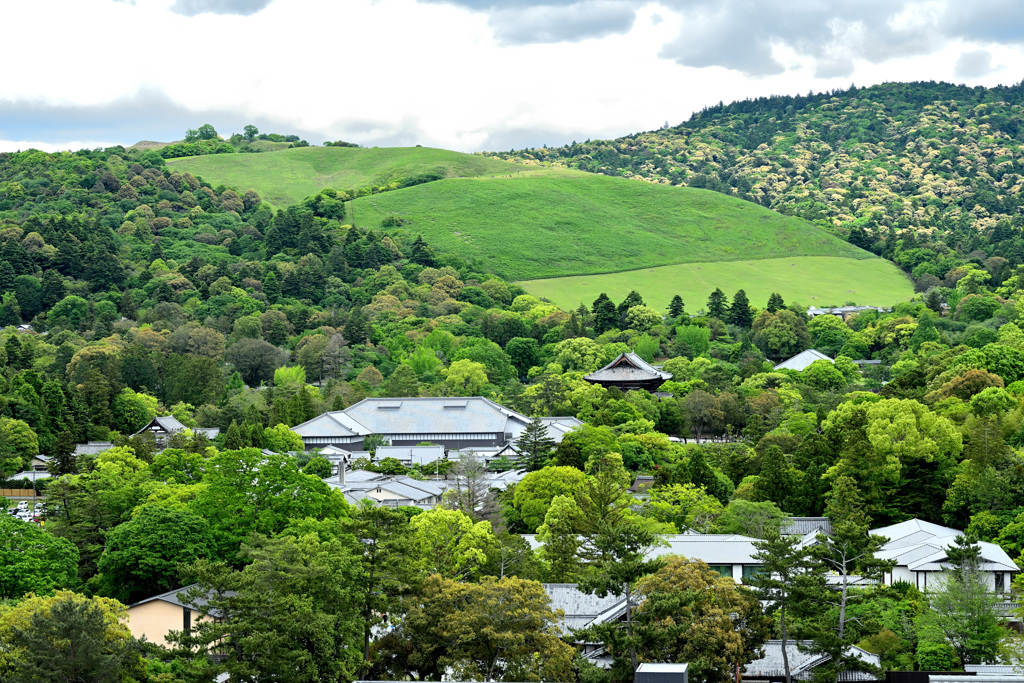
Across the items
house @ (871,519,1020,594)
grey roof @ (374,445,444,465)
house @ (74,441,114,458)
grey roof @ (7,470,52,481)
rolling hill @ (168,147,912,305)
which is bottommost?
grey roof @ (374,445,444,465)

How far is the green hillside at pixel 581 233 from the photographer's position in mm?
171500

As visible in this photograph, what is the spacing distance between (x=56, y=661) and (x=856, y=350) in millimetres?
93370

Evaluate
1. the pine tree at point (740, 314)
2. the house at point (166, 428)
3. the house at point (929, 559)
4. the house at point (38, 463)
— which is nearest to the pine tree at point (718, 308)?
the pine tree at point (740, 314)

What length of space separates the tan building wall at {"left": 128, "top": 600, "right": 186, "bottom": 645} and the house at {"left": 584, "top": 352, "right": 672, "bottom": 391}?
199 ft

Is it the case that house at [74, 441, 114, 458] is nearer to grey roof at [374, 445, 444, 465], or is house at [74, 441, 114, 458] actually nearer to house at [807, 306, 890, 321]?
grey roof at [374, 445, 444, 465]

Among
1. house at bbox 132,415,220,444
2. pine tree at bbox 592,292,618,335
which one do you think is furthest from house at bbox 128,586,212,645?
pine tree at bbox 592,292,618,335

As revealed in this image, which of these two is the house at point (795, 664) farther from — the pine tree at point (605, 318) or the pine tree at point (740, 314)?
the pine tree at point (740, 314)

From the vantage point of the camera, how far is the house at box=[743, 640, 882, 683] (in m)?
34.8

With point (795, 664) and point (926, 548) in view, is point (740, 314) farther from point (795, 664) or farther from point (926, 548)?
point (795, 664)

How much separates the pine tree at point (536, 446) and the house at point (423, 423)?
1168 cm

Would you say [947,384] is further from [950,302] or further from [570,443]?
[950,302]

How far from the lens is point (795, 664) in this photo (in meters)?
35.0

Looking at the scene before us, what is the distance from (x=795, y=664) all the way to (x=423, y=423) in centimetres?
5725

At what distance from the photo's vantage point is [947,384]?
2589 inches
